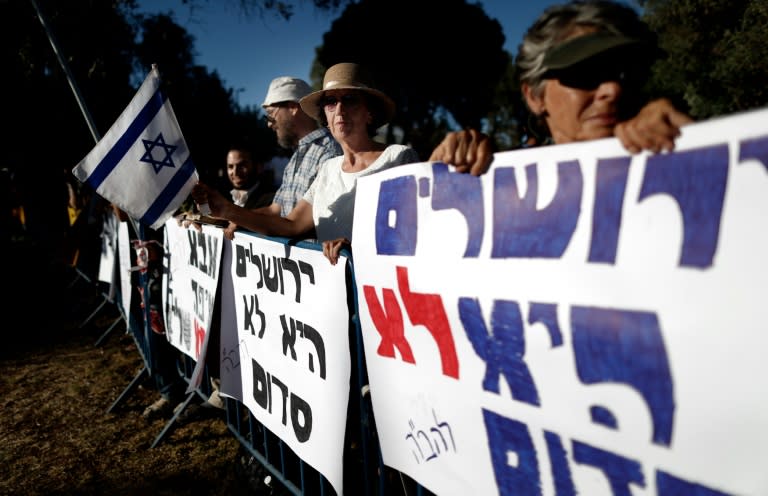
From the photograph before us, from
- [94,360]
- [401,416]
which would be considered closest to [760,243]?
[401,416]

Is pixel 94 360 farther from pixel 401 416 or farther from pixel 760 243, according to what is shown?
pixel 760 243

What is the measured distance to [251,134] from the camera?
3102 centimetres

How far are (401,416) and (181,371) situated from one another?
3.10 m

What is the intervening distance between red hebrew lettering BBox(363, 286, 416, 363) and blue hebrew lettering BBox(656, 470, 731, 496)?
751 mm

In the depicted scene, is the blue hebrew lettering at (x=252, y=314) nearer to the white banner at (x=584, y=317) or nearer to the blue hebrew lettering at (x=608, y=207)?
the white banner at (x=584, y=317)

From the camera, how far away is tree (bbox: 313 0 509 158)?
3469 centimetres

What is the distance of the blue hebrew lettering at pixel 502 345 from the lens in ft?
4.24

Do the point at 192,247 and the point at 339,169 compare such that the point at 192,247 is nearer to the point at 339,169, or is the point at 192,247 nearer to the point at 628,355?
the point at 339,169

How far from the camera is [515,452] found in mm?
1348

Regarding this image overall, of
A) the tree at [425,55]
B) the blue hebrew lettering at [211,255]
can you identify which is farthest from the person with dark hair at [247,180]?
the tree at [425,55]

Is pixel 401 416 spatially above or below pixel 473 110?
below

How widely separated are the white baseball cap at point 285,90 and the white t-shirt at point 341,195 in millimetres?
1192

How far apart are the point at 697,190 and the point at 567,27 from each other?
2.05 ft

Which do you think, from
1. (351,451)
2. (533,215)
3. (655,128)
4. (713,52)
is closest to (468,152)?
(533,215)
